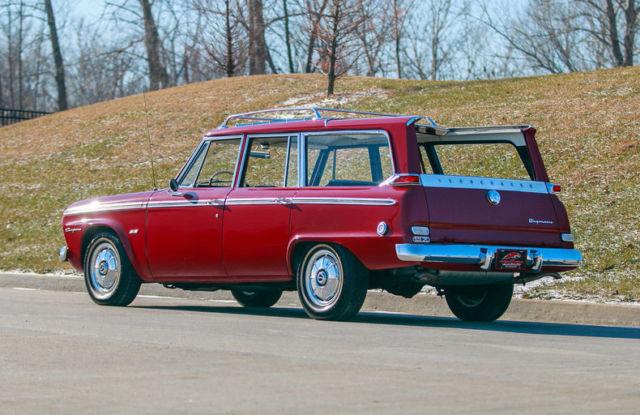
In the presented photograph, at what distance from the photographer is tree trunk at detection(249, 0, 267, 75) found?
4697 cm

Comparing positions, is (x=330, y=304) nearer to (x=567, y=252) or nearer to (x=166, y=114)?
(x=567, y=252)

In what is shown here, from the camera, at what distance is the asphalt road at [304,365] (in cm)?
→ 592

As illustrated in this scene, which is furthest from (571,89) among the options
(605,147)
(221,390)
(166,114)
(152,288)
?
(221,390)

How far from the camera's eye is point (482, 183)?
34.1 feet

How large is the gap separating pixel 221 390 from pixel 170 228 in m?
5.76

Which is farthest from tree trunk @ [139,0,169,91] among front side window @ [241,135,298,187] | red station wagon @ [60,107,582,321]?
front side window @ [241,135,298,187]

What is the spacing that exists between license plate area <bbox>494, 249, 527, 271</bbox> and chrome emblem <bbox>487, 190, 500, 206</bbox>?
1.44ft

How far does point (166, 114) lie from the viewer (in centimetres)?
3509

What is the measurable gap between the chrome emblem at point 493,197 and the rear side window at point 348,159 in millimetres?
906

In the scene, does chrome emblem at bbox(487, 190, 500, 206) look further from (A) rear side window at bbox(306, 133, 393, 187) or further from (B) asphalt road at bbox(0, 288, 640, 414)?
(B) asphalt road at bbox(0, 288, 640, 414)

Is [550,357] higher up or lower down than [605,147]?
lower down

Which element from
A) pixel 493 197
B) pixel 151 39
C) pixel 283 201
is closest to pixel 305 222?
pixel 283 201

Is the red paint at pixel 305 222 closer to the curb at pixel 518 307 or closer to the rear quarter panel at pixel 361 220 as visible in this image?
the rear quarter panel at pixel 361 220

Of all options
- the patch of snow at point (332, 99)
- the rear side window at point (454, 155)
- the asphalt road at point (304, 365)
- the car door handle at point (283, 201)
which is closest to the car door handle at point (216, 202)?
the car door handle at point (283, 201)
